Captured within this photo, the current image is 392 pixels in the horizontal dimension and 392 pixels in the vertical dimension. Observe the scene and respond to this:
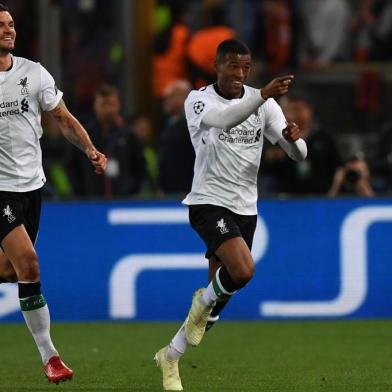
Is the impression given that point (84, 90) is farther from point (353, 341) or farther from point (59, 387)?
point (59, 387)

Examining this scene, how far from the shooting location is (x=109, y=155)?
14.9 metres

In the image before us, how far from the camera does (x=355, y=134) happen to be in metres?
17.8

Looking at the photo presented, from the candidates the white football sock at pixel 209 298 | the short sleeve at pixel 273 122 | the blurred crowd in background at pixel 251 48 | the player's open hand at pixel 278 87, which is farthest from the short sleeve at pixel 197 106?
the blurred crowd in background at pixel 251 48

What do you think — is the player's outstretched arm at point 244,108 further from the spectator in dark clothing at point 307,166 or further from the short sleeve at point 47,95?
the spectator in dark clothing at point 307,166

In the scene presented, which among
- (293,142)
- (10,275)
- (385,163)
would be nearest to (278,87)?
(293,142)

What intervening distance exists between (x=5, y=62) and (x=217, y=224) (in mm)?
1728

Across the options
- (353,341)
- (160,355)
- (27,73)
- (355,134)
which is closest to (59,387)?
(160,355)

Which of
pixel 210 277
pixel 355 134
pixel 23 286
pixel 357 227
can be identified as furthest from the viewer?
pixel 355 134

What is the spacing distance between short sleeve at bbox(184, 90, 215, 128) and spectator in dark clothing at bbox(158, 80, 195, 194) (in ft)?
15.8

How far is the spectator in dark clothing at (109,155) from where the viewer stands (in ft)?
48.5

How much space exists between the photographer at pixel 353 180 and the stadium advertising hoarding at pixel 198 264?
0.60 m

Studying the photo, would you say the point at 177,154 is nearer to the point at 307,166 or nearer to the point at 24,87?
the point at 307,166

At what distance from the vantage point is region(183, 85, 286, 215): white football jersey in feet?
31.2

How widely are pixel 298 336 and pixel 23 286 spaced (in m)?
3.96
